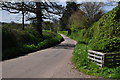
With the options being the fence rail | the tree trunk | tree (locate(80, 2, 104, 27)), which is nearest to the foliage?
the fence rail

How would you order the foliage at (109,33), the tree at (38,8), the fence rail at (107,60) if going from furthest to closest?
the tree at (38,8) < the foliage at (109,33) < the fence rail at (107,60)

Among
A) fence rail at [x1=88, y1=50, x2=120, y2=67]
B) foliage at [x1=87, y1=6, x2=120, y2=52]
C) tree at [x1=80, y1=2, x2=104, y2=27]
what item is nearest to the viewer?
fence rail at [x1=88, y1=50, x2=120, y2=67]

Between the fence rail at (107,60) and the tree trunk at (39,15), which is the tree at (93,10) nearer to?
the tree trunk at (39,15)

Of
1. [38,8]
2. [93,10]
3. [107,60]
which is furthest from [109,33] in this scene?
[93,10]

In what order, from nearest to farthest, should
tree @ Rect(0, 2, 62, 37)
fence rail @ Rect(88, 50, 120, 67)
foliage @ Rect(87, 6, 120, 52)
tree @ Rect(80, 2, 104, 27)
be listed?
fence rail @ Rect(88, 50, 120, 67) → foliage @ Rect(87, 6, 120, 52) → tree @ Rect(0, 2, 62, 37) → tree @ Rect(80, 2, 104, 27)

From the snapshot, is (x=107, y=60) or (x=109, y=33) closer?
(x=107, y=60)

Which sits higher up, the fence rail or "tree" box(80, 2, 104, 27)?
"tree" box(80, 2, 104, 27)

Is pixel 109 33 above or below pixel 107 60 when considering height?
above

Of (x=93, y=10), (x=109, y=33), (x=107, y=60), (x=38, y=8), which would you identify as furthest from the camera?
(x=93, y=10)

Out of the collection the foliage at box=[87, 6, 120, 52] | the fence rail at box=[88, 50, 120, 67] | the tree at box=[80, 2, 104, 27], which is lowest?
the fence rail at box=[88, 50, 120, 67]

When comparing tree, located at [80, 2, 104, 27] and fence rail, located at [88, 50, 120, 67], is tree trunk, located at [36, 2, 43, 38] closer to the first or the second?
tree, located at [80, 2, 104, 27]

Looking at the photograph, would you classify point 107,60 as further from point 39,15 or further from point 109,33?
point 39,15

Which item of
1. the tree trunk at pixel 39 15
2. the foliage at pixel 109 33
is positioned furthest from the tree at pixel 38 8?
the foliage at pixel 109 33

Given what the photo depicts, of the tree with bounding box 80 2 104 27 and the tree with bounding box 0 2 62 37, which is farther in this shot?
the tree with bounding box 80 2 104 27
